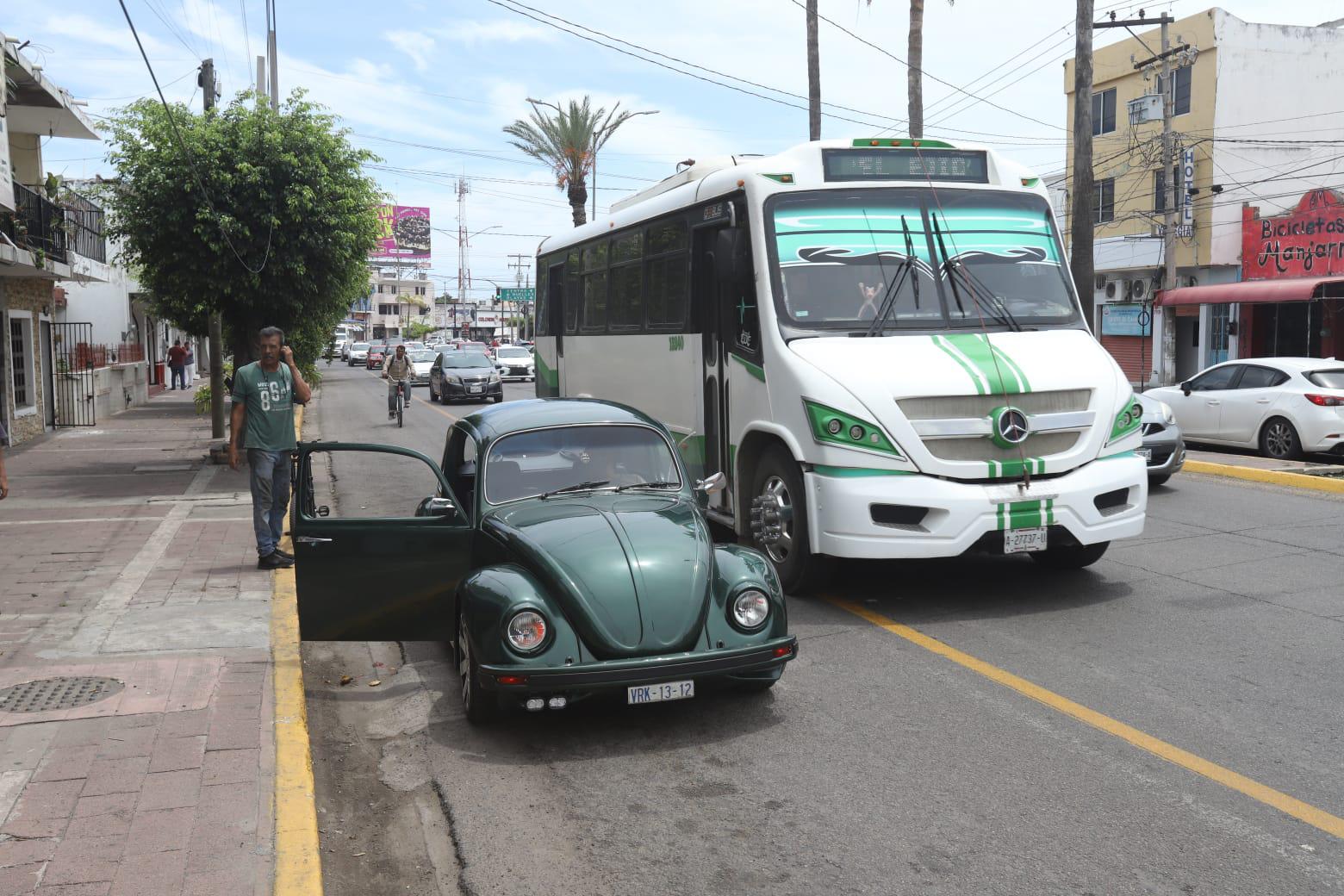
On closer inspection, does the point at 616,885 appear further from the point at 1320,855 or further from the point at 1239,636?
the point at 1239,636

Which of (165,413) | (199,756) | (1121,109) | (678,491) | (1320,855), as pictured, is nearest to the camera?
(1320,855)

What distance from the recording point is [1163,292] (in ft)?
112

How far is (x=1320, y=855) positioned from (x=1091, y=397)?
4.14 metres

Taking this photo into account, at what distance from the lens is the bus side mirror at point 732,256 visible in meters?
8.49

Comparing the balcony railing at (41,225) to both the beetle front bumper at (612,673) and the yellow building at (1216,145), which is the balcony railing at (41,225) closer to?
the beetle front bumper at (612,673)

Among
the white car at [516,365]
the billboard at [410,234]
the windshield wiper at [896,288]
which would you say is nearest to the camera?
the windshield wiper at [896,288]

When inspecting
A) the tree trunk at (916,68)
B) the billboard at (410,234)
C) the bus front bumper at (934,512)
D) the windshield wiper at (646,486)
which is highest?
the billboard at (410,234)

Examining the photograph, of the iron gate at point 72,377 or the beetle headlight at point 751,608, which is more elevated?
the iron gate at point 72,377

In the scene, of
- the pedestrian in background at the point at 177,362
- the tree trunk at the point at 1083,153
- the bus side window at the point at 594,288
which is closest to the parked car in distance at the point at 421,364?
the pedestrian in background at the point at 177,362

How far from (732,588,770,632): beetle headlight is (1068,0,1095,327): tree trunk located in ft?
53.6

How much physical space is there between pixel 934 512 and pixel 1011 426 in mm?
739

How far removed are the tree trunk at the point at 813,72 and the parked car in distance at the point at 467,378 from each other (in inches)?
446

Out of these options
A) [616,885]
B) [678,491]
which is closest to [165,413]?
[678,491]

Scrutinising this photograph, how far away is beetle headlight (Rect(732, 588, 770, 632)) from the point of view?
5.61 meters
